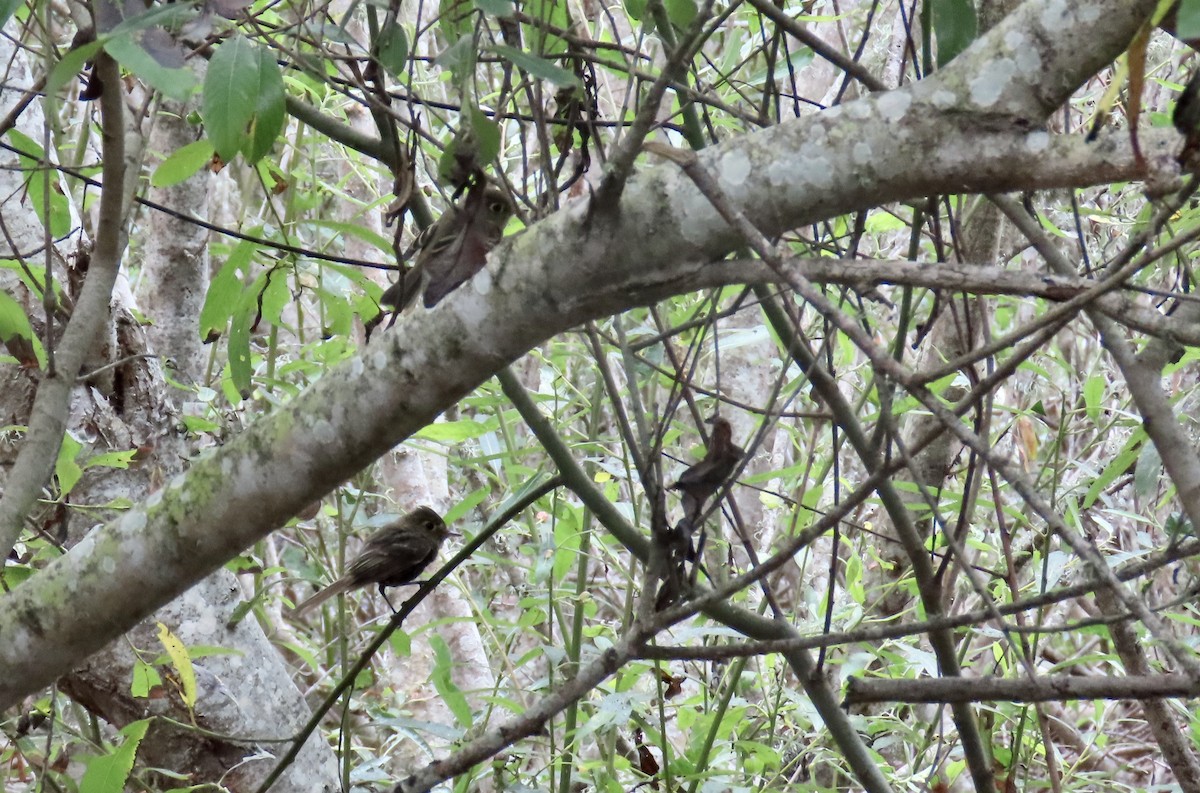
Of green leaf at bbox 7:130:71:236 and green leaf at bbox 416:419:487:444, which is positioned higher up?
green leaf at bbox 7:130:71:236

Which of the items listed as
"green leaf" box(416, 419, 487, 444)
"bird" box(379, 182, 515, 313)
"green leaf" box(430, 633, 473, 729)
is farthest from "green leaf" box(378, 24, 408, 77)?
"green leaf" box(430, 633, 473, 729)

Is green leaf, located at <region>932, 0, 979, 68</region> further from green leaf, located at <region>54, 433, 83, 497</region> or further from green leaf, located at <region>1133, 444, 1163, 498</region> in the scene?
green leaf, located at <region>54, 433, 83, 497</region>

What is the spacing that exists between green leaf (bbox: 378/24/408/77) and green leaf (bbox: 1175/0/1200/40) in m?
0.81

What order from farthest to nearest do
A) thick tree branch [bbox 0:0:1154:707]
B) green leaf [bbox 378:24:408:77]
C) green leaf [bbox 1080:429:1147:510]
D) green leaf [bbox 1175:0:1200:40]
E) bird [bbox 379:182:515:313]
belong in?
green leaf [bbox 1080:429:1147:510], green leaf [bbox 378:24:408:77], bird [bbox 379:182:515:313], thick tree branch [bbox 0:0:1154:707], green leaf [bbox 1175:0:1200:40]

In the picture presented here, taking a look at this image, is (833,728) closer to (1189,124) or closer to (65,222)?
(1189,124)

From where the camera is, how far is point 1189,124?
0.58 metres

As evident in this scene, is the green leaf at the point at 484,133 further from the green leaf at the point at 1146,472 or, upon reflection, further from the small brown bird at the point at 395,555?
the small brown bird at the point at 395,555

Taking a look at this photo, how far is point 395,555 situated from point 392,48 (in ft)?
2.82

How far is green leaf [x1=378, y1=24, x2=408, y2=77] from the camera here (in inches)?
44.7

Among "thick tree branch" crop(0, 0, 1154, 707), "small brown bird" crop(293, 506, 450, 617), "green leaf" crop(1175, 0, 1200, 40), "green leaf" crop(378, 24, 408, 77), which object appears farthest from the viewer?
"small brown bird" crop(293, 506, 450, 617)

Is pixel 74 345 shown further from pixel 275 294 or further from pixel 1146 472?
pixel 1146 472

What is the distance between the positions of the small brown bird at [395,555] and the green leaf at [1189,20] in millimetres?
1431

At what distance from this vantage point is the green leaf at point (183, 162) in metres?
1.33

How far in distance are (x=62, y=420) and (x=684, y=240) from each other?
806 millimetres
